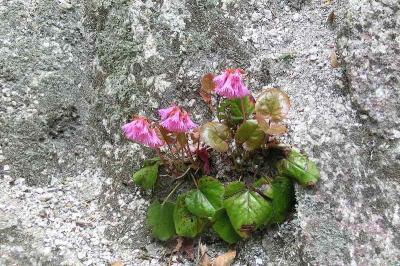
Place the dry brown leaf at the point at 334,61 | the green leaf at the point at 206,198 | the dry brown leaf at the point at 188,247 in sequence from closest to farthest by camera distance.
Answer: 1. the green leaf at the point at 206,198
2. the dry brown leaf at the point at 188,247
3. the dry brown leaf at the point at 334,61

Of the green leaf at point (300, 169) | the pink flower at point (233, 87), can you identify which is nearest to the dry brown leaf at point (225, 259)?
the green leaf at point (300, 169)

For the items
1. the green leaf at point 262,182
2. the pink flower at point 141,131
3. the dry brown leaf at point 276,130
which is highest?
the pink flower at point 141,131

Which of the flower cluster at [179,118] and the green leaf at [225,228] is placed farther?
the green leaf at [225,228]

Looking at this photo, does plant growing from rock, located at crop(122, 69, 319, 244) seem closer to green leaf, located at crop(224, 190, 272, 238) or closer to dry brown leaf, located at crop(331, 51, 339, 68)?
green leaf, located at crop(224, 190, 272, 238)

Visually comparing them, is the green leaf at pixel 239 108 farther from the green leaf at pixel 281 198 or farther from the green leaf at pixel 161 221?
the green leaf at pixel 161 221

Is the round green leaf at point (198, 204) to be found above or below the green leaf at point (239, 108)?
below

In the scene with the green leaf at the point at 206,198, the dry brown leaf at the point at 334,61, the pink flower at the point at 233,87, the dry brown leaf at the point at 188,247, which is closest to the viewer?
the pink flower at the point at 233,87
